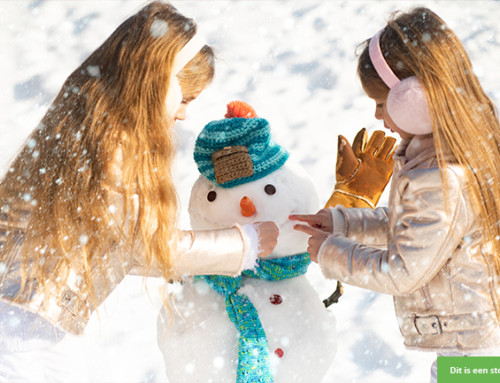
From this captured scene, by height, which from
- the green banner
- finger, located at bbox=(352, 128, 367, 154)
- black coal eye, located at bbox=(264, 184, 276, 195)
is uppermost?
finger, located at bbox=(352, 128, 367, 154)

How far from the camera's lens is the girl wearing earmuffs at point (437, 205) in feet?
4.61

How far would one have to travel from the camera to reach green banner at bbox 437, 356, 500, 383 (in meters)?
1.49

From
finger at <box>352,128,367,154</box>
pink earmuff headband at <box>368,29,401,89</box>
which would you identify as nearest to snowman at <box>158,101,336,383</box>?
finger at <box>352,128,367,154</box>

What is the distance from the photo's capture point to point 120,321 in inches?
94.7

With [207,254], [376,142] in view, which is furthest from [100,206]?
[376,142]

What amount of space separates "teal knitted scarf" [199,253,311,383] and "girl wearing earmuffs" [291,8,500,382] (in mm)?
190

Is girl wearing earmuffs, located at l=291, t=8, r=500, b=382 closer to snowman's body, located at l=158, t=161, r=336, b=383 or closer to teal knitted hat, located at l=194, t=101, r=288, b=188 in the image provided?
snowman's body, located at l=158, t=161, r=336, b=383

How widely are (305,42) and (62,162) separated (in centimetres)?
165

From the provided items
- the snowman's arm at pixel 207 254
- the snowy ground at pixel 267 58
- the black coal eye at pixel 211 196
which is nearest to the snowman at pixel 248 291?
the black coal eye at pixel 211 196

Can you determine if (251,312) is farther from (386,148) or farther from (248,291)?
(386,148)

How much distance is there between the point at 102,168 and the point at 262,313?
615 mm

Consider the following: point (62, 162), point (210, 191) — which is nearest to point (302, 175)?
point (210, 191)

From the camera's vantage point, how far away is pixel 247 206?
5.38 ft

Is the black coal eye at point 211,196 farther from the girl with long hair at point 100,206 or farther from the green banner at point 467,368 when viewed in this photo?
the green banner at point 467,368
